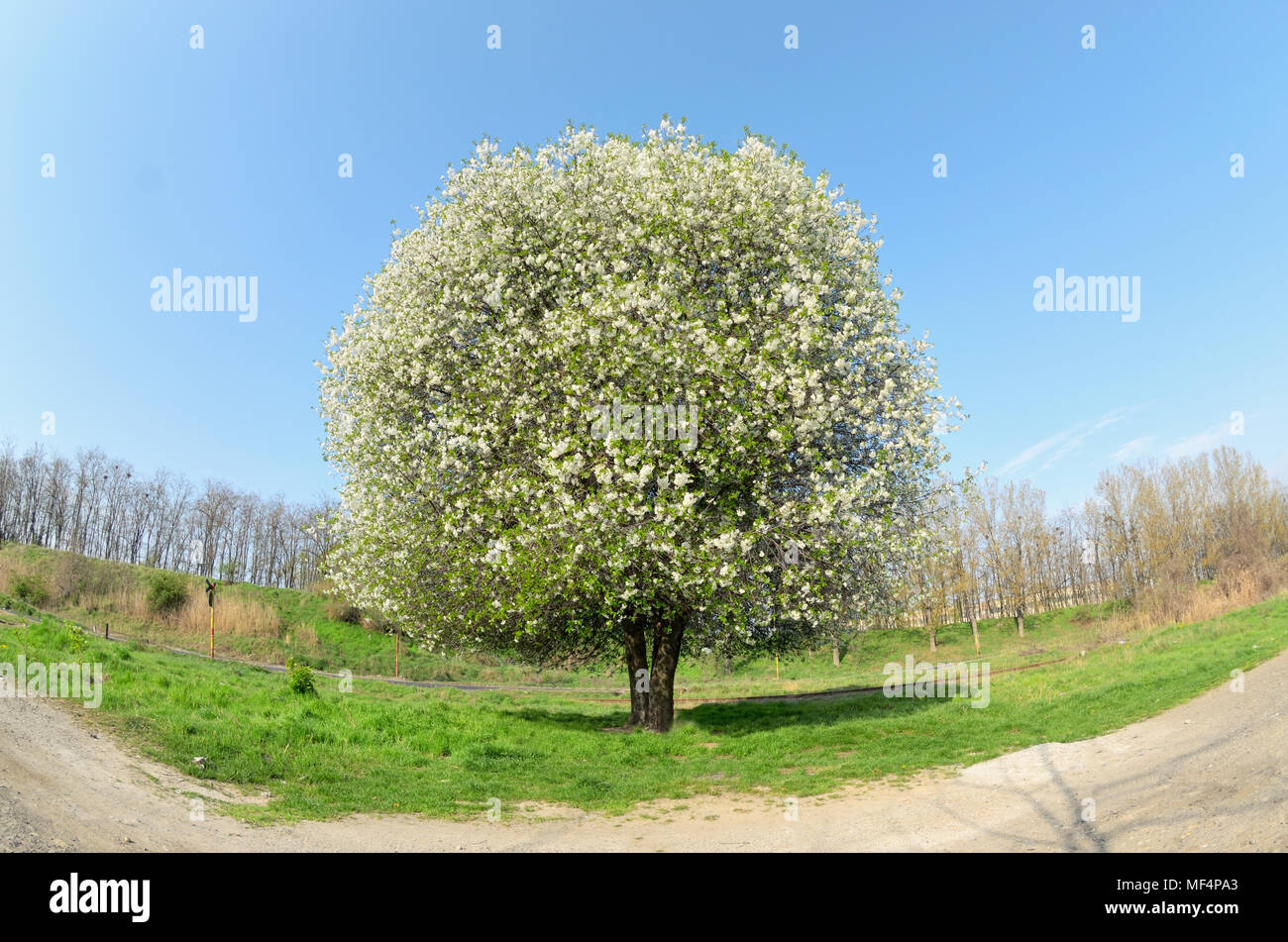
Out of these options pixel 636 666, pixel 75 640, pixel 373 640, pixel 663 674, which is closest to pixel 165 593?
pixel 373 640

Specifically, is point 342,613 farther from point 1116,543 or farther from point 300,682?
point 1116,543

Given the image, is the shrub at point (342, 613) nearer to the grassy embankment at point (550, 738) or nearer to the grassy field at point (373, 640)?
the grassy field at point (373, 640)

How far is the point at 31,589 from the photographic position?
52.0 meters

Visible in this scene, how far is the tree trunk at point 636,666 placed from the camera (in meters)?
21.4

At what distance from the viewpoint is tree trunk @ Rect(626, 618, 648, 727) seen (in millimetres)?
21438

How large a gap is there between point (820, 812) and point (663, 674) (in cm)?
910

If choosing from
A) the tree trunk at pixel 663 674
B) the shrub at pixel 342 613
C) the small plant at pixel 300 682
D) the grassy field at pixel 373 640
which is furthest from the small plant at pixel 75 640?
the shrub at pixel 342 613

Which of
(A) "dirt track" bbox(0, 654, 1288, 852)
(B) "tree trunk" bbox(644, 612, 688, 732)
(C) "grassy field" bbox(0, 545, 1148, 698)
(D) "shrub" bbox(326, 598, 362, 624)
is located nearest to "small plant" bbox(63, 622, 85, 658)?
(A) "dirt track" bbox(0, 654, 1288, 852)

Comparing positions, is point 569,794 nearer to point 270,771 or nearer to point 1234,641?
point 270,771

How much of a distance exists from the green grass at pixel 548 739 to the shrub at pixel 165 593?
113 ft

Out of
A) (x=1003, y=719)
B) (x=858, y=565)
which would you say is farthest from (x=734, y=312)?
(x=1003, y=719)

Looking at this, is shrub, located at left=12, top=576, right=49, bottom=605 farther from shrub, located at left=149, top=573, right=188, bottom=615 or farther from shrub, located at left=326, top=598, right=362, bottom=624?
shrub, located at left=326, top=598, right=362, bottom=624

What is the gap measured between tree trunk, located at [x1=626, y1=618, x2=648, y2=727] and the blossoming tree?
2.08ft
